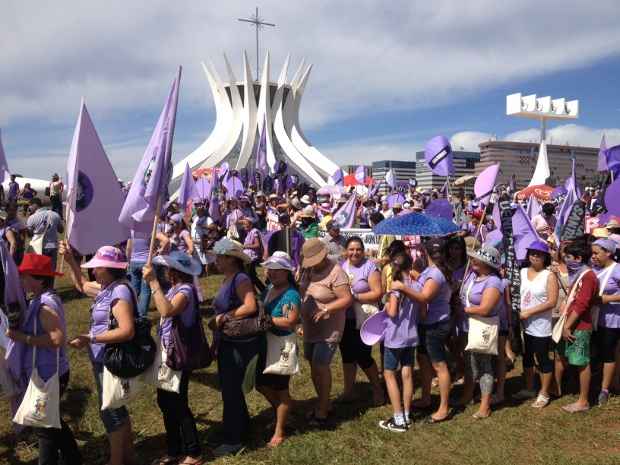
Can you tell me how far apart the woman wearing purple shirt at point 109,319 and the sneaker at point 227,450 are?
629 millimetres

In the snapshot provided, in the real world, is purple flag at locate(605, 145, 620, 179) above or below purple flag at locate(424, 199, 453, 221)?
above

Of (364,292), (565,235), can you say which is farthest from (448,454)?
(565,235)

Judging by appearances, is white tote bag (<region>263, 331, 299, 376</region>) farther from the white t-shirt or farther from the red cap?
the white t-shirt

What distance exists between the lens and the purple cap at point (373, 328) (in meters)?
4.15

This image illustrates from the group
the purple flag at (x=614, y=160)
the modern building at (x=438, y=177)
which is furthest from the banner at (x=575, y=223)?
the modern building at (x=438, y=177)

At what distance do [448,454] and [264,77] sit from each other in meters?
43.2

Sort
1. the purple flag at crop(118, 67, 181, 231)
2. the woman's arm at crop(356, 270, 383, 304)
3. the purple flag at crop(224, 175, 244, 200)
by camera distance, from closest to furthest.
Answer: the purple flag at crop(118, 67, 181, 231) < the woman's arm at crop(356, 270, 383, 304) < the purple flag at crop(224, 175, 244, 200)

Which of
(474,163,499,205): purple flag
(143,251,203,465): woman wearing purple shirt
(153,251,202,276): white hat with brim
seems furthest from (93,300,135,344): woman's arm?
(474,163,499,205): purple flag

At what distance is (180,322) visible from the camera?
3.37 meters

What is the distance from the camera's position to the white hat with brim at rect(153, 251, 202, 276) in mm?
3324

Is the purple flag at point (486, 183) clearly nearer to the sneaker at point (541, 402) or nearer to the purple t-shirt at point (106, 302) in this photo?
the sneaker at point (541, 402)

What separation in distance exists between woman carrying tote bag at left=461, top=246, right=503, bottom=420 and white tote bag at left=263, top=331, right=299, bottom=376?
151 cm

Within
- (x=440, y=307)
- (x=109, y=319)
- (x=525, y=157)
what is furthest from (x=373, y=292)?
(x=525, y=157)

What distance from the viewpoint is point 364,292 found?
450 cm
